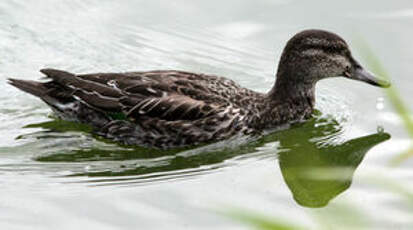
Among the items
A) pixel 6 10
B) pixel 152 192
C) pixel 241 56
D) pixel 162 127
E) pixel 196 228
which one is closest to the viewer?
pixel 196 228

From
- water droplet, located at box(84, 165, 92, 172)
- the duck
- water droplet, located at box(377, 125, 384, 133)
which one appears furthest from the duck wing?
water droplet, located at box(377, 125, 384, 133)

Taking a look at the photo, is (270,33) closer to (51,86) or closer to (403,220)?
(51,86)

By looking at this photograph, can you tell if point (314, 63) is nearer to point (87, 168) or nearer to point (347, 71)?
point (347, 71)

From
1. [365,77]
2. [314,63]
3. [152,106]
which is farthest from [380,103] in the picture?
[152,106]

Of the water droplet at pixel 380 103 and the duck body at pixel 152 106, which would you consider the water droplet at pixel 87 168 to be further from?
the water droplet at pixel 380 103

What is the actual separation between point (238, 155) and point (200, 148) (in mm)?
434

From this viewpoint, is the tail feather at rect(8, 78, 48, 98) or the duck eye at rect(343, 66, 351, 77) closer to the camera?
the tail feather at rect(8, 78, 48, 98)

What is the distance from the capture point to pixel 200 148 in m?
10.2

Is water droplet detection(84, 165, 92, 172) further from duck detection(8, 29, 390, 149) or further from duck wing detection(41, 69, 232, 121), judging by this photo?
duck wing detection(41, 69, 232, 121)

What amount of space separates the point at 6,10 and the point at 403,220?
6.90 meters

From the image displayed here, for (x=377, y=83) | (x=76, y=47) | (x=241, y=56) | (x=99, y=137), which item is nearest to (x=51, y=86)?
(x=99, y=137)

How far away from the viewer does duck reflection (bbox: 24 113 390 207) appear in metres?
9.36

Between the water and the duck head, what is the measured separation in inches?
18.5

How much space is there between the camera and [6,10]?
516 inches
